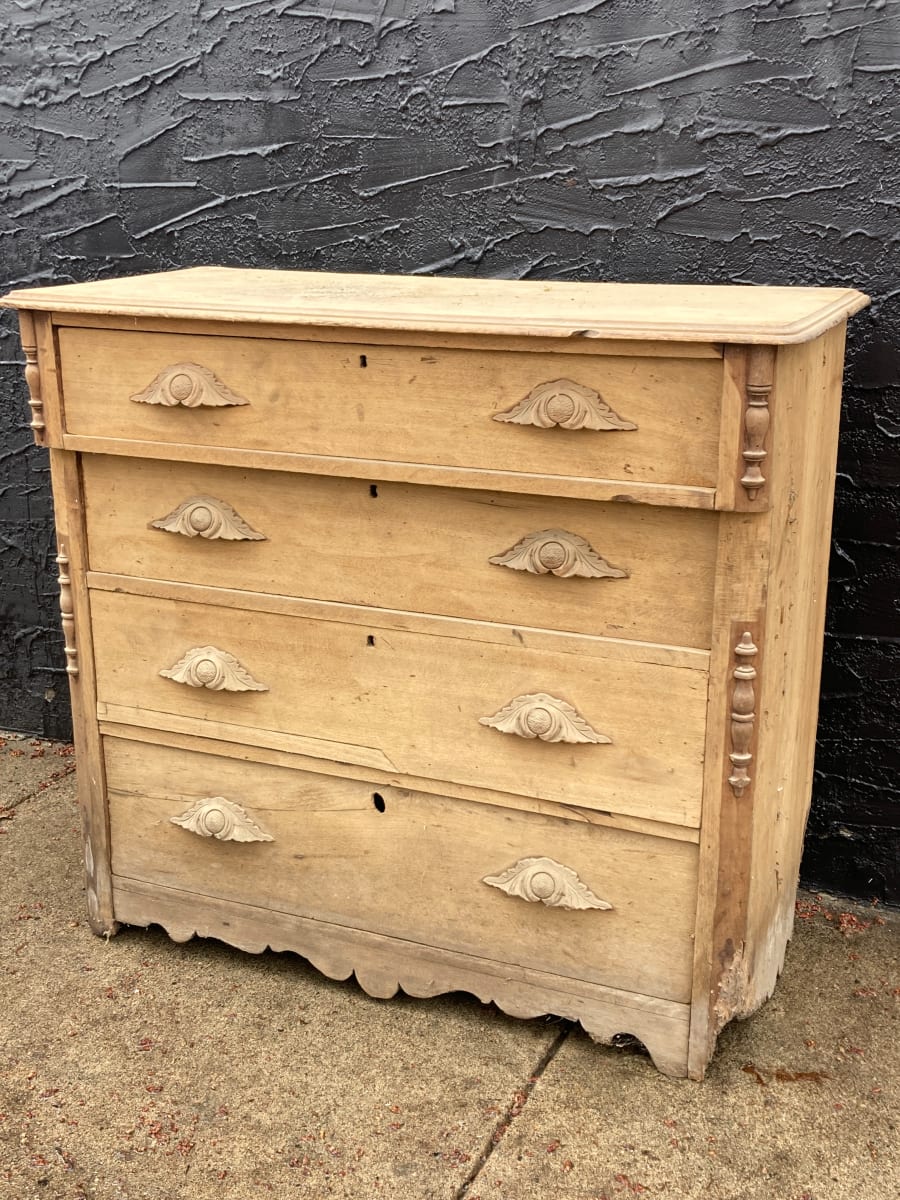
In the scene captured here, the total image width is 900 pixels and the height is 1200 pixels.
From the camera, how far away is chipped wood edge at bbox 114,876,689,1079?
2197 millimetres

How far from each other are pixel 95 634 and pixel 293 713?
45 centimetres

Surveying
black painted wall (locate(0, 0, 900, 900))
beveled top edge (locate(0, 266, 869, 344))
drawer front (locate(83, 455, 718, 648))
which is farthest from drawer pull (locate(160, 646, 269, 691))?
black painted wall (locate(0, 0, 900, 900))

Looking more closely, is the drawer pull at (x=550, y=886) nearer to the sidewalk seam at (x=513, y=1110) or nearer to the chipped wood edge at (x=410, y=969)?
the chipped wood edge at (x=410, y=969)

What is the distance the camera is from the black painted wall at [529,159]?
98.2 inches

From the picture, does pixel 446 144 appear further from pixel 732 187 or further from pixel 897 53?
pixel 897 53

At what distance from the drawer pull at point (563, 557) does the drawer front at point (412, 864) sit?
1.45ft

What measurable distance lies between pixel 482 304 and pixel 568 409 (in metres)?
0.31

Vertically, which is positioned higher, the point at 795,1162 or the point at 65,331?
the point at 65,331

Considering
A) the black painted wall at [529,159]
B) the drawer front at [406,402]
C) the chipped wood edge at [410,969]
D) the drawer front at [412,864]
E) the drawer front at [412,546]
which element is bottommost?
the chipped wood edge at [410,969]

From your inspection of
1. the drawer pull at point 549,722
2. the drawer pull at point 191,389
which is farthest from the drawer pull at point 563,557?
the drawer pull at point 191,389

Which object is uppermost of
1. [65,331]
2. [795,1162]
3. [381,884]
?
[65,331]

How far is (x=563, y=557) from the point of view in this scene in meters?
2.06

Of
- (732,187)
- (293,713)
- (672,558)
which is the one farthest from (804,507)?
(293,713)

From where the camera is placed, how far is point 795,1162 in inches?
78.7
